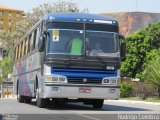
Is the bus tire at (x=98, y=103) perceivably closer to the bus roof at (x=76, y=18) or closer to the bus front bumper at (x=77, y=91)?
the bus front bumper at (x=77, y=91)

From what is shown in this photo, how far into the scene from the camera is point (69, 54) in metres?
18.9

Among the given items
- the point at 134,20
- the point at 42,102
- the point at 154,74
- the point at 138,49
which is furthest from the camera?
the point at 134,20

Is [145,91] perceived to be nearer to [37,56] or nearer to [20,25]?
[37,56]

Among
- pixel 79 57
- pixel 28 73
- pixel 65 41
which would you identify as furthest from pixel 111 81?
pixel 28 73

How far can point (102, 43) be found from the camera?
19.5 meters

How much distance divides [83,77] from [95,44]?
4.29 feet

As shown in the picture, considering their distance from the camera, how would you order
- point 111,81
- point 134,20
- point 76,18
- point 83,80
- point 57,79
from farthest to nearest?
1. point 134,20
2. point 76,18
3. point 111,81
4. point 83,80
5. point 57,79

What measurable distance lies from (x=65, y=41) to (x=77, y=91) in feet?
6.12

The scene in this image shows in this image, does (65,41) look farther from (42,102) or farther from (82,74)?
(42,102)

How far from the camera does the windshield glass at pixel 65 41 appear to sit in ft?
62.5

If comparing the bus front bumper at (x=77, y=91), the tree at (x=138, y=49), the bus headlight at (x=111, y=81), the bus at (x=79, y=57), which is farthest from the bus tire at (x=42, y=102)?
the tree at (x=138, y=49)

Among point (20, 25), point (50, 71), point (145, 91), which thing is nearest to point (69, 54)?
point (50, 71)

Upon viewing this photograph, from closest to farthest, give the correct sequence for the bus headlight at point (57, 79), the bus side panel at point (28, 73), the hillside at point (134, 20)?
the bus headlight at point (57, 79), the bus side panel at point (28, 73), the hillside at point (134, 20)

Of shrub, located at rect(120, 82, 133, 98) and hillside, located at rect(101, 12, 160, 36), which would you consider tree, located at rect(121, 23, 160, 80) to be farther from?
hillside, located at rect(101, 12, 160, 36)
